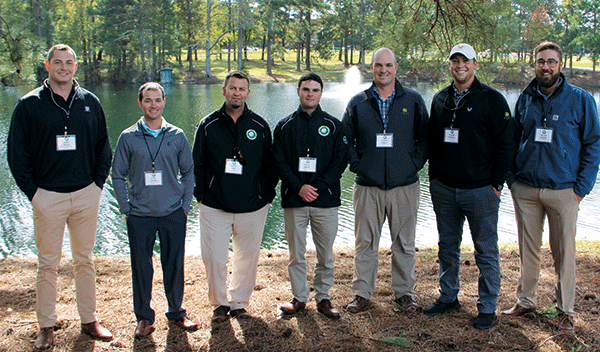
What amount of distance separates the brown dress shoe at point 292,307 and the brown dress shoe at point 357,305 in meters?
0.41

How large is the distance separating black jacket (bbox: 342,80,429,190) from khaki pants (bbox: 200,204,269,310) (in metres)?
0.95

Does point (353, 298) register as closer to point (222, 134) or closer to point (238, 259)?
point (238, 259)

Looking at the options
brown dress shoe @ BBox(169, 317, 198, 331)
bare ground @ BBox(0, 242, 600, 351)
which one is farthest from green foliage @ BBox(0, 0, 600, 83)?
brown dress shoe @ BBox(169, 317, 198, 331)

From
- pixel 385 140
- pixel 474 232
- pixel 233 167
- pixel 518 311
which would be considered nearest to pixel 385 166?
pixel 385 140

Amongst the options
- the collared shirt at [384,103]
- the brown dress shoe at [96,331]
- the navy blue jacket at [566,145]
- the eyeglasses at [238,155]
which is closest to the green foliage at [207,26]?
the collared shirt at [384,103]

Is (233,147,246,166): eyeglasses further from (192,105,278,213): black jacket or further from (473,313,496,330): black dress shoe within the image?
(473,313,496,330): black dress shoe

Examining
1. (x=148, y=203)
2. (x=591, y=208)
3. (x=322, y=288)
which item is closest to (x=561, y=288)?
(x=322, y=288)

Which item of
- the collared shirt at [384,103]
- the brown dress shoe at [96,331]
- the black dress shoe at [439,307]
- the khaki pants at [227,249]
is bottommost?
the brown dress shoe at [96,331]

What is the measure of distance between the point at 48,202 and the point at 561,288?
3.99 m

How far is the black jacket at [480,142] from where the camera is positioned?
3662 mm

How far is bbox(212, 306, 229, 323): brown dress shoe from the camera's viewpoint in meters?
3.91

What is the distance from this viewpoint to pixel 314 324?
12.6ft

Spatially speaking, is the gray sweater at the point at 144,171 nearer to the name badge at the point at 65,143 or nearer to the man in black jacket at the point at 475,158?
the name badge at the point at 65,143

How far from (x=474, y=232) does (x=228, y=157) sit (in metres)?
2.10
